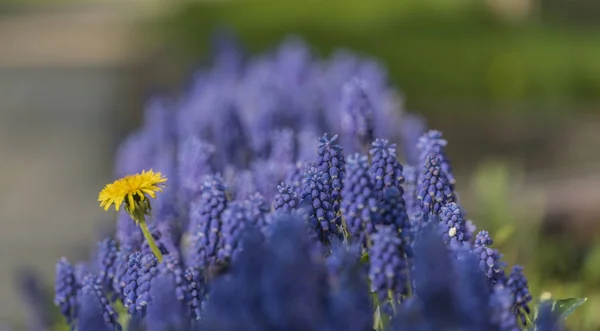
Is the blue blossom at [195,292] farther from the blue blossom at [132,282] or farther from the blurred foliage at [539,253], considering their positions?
the blurred foliage at [539,253]

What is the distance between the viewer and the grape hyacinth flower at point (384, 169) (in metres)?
1.29

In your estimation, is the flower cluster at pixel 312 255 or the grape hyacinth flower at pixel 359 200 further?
the grape hyacinth flower at pixel 359 200

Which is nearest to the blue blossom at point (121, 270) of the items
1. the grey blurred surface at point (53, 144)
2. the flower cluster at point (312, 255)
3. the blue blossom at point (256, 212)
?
the flower cluster at point (312, 255)

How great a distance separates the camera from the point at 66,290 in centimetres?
147

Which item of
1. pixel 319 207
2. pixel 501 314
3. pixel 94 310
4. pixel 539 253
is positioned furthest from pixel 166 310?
pixel 539 253

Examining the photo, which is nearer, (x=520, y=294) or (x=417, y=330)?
(x=417, y=330)

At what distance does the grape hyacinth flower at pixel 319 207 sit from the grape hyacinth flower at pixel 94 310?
1.12ft

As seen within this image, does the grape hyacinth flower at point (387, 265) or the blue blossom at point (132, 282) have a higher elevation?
the blue blossom at point (132, 282)

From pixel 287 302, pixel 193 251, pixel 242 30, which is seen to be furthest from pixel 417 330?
pixel 242 30

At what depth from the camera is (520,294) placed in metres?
1.21

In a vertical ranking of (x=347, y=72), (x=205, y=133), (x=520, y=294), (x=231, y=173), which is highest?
(x=347, y=72)

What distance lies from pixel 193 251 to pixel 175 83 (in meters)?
4.62

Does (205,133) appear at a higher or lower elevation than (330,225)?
higher

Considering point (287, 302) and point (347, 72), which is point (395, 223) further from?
point (347, 72)
